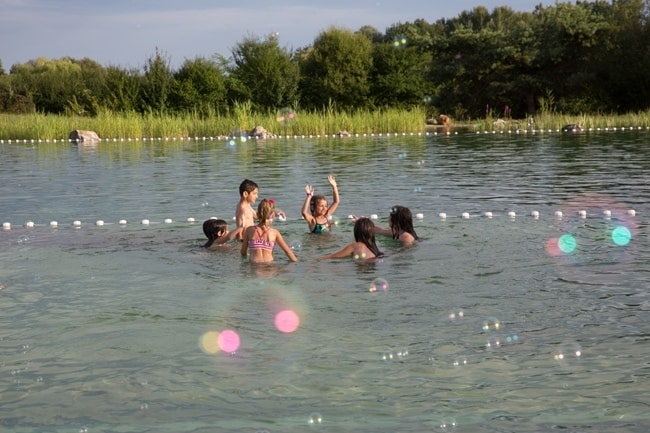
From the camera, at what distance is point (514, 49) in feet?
173

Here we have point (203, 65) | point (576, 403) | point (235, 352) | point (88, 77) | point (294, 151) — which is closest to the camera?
point (576, 403)

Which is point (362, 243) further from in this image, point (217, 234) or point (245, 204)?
Answer: point (217, 234)

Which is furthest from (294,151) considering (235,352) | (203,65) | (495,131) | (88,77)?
(88,77)

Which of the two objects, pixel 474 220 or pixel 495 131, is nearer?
pixel 474 220

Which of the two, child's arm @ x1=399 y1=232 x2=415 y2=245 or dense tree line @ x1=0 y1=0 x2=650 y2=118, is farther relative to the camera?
dense tree line @ x1=0 y1=0 x2=650 y2=118

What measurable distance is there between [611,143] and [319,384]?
2703cm

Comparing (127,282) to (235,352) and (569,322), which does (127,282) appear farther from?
(569,322)

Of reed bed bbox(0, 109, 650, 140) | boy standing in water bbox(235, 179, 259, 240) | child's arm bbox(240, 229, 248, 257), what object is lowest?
child's arm bbox(240, 229, 248, 257)

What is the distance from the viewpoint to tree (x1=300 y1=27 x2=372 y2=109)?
52625 mm

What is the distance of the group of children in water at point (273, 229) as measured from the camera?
10711mm

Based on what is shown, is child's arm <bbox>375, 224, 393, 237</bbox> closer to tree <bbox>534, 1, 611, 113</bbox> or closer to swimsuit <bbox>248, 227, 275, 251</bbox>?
swimsuit <bbox>248, 227, 275, 251</bbox>

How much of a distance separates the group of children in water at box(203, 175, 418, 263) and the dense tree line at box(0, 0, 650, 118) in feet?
116

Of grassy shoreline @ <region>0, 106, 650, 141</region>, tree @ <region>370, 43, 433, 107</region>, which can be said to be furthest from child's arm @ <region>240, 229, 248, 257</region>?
tree @ <region>370, 43, 433, 107</region>

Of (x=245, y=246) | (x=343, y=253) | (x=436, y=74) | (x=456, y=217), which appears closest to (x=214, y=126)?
(x=436, y=74)
